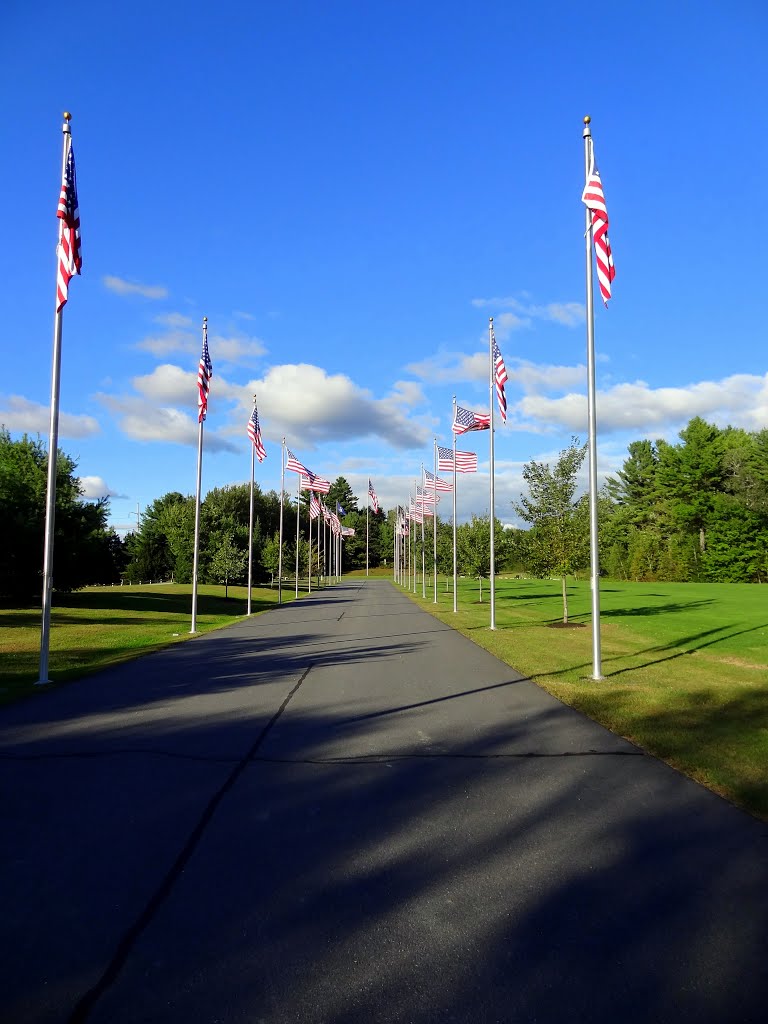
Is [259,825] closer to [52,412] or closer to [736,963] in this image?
[736,963]

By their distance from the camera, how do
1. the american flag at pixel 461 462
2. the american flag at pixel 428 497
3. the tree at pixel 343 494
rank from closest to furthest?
the american flag at pixel 461 462
the american flag at pixel 428 497
the tree at pixel 343 494

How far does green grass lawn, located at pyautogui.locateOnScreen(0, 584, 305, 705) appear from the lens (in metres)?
14.4

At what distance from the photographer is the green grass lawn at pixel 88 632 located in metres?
14.4

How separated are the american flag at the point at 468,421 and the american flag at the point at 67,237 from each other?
1521 cm

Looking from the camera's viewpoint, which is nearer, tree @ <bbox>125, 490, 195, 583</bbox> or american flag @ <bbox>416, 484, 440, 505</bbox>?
american flag @ <bbox>416, 484, 440, 505</bbox>

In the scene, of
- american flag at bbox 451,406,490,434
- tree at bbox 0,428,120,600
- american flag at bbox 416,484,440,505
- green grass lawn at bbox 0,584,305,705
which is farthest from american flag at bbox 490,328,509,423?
tree at bbox 0,428,120,600

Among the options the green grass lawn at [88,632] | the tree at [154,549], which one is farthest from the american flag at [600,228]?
the tree at [154,549]

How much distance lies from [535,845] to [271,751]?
133 inches

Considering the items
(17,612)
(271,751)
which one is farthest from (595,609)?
(17,612)

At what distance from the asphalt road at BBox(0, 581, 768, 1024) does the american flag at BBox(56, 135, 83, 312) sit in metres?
8.16

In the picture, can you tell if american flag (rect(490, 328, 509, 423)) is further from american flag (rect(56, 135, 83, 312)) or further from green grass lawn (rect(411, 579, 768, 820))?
american flag (rect(56, 135, 83, 312))

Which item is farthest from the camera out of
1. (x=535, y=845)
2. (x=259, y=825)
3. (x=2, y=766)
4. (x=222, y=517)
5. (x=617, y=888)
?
(x=222, y=517)

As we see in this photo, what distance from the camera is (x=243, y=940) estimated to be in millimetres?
3637

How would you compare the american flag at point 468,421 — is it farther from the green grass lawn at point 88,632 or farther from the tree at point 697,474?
the tree at point 697,474
